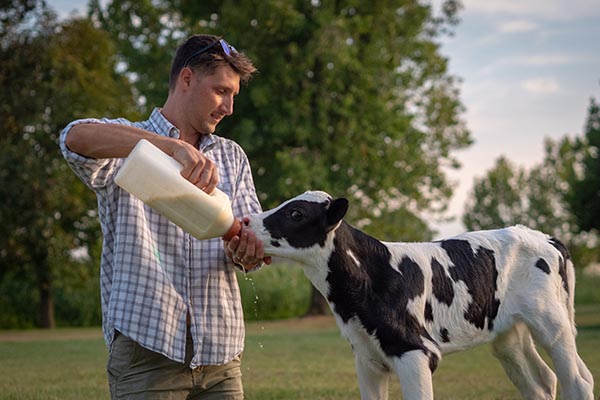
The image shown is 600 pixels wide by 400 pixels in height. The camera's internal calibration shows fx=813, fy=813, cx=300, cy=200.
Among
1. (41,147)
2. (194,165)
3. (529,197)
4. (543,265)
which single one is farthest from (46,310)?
(529,197)

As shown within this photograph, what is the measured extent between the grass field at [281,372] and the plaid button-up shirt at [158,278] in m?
5.49

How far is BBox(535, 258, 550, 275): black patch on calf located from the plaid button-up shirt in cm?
270

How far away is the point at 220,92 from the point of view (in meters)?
4.98

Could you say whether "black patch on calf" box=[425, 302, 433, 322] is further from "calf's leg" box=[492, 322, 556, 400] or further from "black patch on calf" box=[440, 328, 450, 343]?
"calf's leg" box=[492, 322, 556, 400]

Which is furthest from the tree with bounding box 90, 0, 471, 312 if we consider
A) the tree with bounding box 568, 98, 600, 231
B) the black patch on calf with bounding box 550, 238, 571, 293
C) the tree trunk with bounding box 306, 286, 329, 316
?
the black patch on calf with bounding box 550, 238, 571, 293

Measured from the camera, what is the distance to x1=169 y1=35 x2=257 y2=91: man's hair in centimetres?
492

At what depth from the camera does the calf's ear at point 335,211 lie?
17.2ft

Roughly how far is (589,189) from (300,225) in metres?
28.3

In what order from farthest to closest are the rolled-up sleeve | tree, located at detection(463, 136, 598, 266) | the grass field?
tree, located at detection(463, 136, 598, 266) < the grass field < the rolled-up sleeve

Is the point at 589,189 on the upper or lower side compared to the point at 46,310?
upper

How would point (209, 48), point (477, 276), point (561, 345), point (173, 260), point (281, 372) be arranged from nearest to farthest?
point (173, 260)
point (209, 48)
point (477, 276)
point (561, 345)
point (281, 372)

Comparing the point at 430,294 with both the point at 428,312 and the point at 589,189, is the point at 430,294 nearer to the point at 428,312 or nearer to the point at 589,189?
the point at 428,312

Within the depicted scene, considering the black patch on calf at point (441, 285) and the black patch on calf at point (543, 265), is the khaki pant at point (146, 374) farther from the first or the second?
the black patch on calf at point (543, 265)

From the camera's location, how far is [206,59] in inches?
193
